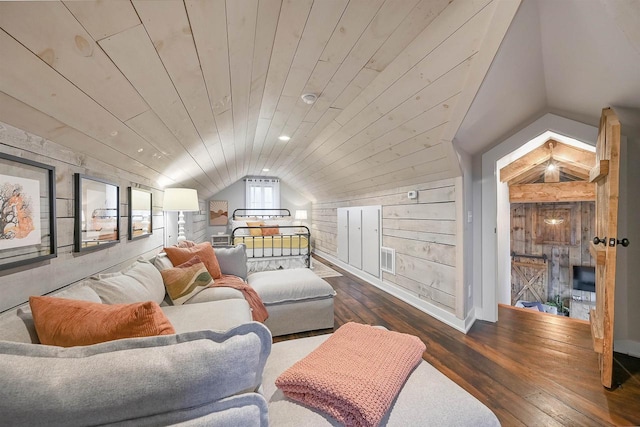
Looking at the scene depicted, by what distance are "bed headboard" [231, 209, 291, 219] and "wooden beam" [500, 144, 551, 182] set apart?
213 inches

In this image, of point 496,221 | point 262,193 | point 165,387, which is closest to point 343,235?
point 496,221

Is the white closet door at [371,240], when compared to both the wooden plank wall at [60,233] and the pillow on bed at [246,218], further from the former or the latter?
the pillow on bed at [246,218]

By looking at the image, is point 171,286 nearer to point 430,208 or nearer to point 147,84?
point 147,84

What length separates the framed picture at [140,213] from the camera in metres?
2.35

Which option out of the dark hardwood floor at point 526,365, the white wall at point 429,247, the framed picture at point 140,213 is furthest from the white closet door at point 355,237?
the framed picture at point 140,213

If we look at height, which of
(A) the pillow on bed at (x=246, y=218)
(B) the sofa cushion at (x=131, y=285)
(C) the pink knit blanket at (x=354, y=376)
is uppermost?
(A) the pillow on bed at (x=246, y=218)

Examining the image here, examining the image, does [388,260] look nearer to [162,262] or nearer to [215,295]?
[215,295]

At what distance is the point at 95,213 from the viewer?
1.74 m

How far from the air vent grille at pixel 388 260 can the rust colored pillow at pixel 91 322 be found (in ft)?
10.3

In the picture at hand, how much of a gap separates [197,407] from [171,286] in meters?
1.64

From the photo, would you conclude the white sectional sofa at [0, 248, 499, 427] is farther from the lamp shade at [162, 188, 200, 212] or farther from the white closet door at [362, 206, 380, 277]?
the white closet door at [362, 206, 380, 277]

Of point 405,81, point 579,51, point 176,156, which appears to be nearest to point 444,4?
point 405,81

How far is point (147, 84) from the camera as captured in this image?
1.26 m

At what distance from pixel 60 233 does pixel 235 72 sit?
135cm
